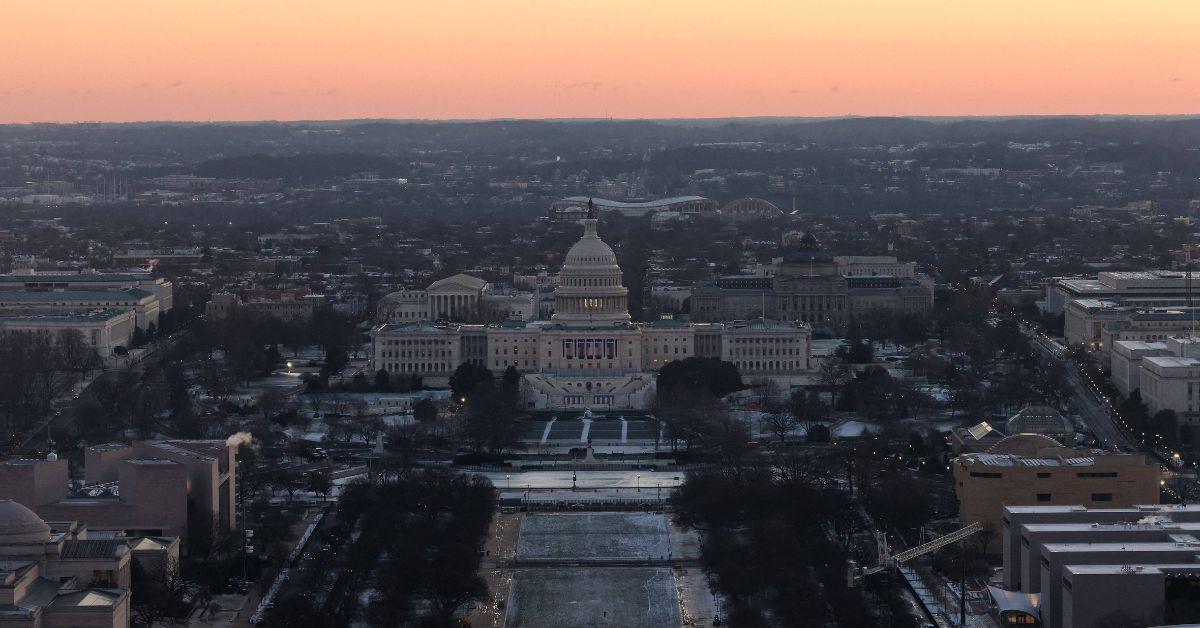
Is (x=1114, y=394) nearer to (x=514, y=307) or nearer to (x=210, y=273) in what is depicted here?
(x=514, y=307)

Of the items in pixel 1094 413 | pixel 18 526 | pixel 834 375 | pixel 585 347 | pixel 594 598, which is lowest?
pixel 594 598

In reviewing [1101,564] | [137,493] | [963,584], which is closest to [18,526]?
[137,493]

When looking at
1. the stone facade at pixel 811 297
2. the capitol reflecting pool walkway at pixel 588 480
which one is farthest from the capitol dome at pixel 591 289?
the capitol reflecting pool walkway at pixel 588 480

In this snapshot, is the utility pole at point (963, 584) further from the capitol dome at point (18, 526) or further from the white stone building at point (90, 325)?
the white stone building at point (90, 325)

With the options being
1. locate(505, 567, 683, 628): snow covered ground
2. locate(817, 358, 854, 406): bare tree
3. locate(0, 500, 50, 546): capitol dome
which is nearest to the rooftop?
locate(817, 358, 854, 406): bare tree

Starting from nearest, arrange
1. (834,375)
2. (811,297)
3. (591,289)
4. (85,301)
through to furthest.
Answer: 1. (834,375)
2. (591,289)
3. (85,301)
4. (811,297)

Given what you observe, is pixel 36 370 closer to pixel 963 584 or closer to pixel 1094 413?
pixel 1094 413

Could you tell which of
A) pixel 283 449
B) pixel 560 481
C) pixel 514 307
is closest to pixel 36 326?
pixel 514 307

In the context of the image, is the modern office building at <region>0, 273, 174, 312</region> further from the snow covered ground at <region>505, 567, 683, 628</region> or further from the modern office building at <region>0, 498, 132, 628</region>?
the modern office building at <region>0, 498, 132, 628</region>
